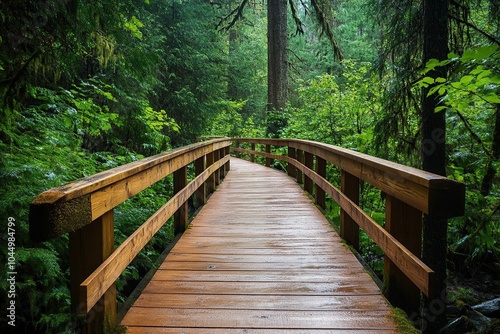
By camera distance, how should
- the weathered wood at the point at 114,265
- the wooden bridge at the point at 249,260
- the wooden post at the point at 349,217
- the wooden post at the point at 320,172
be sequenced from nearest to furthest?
the weathered wood at the point at 114,265 < the wooden bridge at the point at 249,260 < the wooden post at the point at 349,217 < the wooden post at the point at 320,172

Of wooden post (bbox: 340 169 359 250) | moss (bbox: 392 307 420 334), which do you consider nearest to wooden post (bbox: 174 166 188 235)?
wooden post (bbox: 340 169 359 250)

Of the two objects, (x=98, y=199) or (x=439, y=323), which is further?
(x=439, y=323)

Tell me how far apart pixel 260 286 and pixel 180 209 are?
75.2 inches

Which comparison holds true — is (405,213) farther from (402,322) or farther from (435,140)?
(435,140)

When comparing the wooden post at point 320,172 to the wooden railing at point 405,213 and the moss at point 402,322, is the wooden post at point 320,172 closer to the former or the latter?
the wooden railing at point 405,213

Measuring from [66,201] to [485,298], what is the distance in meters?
5.64

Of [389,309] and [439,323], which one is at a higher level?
[389,309]

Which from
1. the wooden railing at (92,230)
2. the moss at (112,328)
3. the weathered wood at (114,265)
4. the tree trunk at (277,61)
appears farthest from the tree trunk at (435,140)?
the tree trunk at (277,61)

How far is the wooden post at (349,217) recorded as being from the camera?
4.01 metres

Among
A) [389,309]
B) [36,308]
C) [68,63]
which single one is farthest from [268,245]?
[68,63]

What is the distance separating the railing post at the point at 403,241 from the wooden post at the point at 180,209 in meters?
2.47

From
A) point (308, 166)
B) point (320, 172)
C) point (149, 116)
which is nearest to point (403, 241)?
point (320, 172)

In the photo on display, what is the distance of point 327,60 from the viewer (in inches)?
976

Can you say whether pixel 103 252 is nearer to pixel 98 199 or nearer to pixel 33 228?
pixel 98 199
